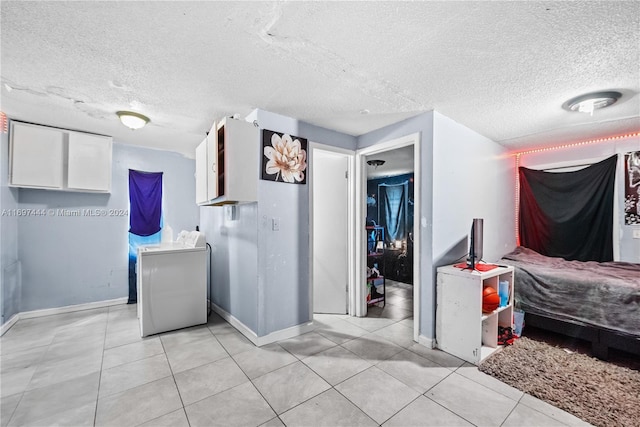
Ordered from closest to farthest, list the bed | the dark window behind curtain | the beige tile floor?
the beige tile floor < the bed < the dark window behind curtain

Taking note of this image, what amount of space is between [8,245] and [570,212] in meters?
7.20

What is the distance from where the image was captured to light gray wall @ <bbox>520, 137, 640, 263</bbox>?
11.0ft

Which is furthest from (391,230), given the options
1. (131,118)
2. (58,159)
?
(58,159)

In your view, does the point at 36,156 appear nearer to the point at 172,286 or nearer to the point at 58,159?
the point at 58,159

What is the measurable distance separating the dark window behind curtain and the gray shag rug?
11.0ft

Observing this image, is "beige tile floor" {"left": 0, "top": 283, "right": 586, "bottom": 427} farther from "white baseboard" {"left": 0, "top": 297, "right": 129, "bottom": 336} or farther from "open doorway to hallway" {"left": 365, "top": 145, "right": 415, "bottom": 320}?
"open doorway to hallway" {"left": 365, "top": 145, "right": 415, "bottom": 320}

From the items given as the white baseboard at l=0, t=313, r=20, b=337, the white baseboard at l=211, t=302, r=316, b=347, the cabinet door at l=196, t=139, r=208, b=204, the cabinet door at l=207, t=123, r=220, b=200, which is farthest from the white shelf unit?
the white baseboard at l=0, t=313, r=20, b=337

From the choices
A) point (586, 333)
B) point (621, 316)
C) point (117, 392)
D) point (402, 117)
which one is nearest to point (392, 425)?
point (117, 392)

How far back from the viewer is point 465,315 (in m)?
2.45

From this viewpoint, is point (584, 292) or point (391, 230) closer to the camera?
point (584, 292)

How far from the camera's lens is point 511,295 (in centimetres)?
287

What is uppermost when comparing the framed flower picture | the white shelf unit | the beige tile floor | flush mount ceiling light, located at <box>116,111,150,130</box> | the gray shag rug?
flush mount ceiling light, located at <box>116,111,150,130</box>

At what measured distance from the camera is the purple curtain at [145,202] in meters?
4.07

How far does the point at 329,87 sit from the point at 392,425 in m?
2.50
